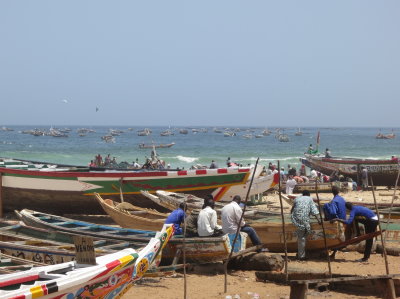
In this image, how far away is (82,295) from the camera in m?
7.36

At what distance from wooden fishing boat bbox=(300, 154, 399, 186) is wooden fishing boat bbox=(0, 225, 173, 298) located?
760 inches

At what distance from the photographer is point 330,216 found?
40.1 ft

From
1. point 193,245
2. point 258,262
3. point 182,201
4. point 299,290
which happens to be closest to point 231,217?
point 193,245

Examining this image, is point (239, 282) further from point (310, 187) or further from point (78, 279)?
point (310, 187)

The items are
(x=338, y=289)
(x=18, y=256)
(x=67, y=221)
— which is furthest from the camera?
(x=67, y=221)

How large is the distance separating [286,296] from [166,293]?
205 cm

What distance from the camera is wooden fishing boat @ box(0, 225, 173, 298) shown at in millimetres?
6762

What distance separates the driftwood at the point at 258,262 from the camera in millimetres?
11242

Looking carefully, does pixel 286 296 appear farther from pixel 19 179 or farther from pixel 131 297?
pixel 19 179

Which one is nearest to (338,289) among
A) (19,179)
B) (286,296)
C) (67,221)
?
(286,296)

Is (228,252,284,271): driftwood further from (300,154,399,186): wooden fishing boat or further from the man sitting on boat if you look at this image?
(300,154,399,186): wooden fishing boat

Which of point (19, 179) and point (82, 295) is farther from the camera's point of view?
point (19, 179)

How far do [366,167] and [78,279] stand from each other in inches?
930

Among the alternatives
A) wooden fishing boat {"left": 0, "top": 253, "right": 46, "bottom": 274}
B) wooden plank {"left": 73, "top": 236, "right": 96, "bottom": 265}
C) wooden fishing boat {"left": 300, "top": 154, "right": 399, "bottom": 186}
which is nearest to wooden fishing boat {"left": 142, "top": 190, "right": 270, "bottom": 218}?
wooden fishing boat {"left": 0, "top": 253, "right": 46, "bottom": 274}
